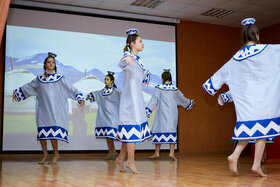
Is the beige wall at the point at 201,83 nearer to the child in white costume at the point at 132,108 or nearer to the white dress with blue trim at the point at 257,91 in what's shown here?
the child in white costume at the point at 132,108

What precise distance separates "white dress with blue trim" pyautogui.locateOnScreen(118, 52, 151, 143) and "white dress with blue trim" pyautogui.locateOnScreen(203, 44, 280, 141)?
36.3 inches

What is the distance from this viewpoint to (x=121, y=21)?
7.47 m

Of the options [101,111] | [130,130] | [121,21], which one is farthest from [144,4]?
[130,130]

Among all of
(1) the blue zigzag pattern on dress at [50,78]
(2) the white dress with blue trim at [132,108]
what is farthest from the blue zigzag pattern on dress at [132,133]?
(1) the blue zigzag pattern on dress at [50,78]

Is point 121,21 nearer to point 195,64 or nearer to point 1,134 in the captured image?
point 195,64

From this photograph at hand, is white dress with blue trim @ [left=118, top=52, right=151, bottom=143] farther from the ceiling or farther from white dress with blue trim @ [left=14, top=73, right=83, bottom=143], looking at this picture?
the ceiling

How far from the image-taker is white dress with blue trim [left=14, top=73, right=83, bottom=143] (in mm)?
4766

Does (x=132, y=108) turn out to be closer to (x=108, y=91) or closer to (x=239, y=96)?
(x=239, y=96)

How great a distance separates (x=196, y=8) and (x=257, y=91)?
455cm

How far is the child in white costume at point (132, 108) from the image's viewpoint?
11.4 feet

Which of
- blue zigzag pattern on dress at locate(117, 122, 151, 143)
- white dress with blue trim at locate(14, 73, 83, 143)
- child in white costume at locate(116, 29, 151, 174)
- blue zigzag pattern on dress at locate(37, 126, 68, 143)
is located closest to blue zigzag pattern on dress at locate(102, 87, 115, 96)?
white dress with blue trim at locate(14, 73, 83, 143)

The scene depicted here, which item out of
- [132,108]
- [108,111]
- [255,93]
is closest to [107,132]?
[108,111]

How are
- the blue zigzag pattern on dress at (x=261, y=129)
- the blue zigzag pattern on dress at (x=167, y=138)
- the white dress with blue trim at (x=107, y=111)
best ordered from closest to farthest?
the blue zigzag pattern on dress at (x=261, y=129) → the blue zigzag pattern on dress at (x=167, y=138) → the white dress with blue trim at (x=107, y=111)

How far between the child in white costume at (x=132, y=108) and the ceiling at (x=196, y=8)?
141 inches
